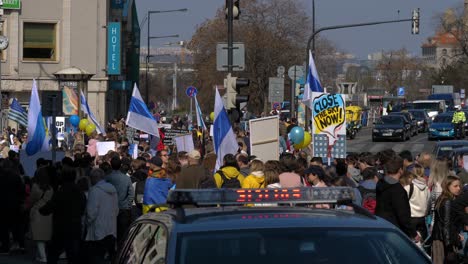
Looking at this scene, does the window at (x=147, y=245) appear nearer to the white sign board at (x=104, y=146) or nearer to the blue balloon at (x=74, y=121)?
the white sign board at (x=104, y=146)

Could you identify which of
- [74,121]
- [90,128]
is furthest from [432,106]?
[90,128]

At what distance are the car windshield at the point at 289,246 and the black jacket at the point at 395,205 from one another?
5714 millimetres

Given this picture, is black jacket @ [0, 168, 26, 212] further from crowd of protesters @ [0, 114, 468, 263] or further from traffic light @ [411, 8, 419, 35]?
traffic light @ [411, 8, 419, 35]

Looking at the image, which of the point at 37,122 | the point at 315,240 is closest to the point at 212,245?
the point at 315,240

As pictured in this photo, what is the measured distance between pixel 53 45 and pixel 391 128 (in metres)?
17.1

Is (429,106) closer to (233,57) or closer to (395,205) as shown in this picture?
(233,57)

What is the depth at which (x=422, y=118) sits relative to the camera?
66688 millimetres

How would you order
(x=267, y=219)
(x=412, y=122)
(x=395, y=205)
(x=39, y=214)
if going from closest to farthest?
(x=267, y=219) < (x=395, y=205) < (x=39, y=214) < (x=412, y=122)

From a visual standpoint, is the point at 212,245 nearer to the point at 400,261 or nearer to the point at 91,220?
the point at 400,261

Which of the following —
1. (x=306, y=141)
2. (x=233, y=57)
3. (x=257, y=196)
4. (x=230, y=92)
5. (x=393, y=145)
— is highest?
(x=233, y=57)

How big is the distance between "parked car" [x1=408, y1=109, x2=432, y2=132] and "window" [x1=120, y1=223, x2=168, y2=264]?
58720 millimetres

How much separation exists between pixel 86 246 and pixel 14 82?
121 ft

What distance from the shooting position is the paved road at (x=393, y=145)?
4972 cm

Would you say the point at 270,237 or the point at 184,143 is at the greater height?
the point at 270,237
